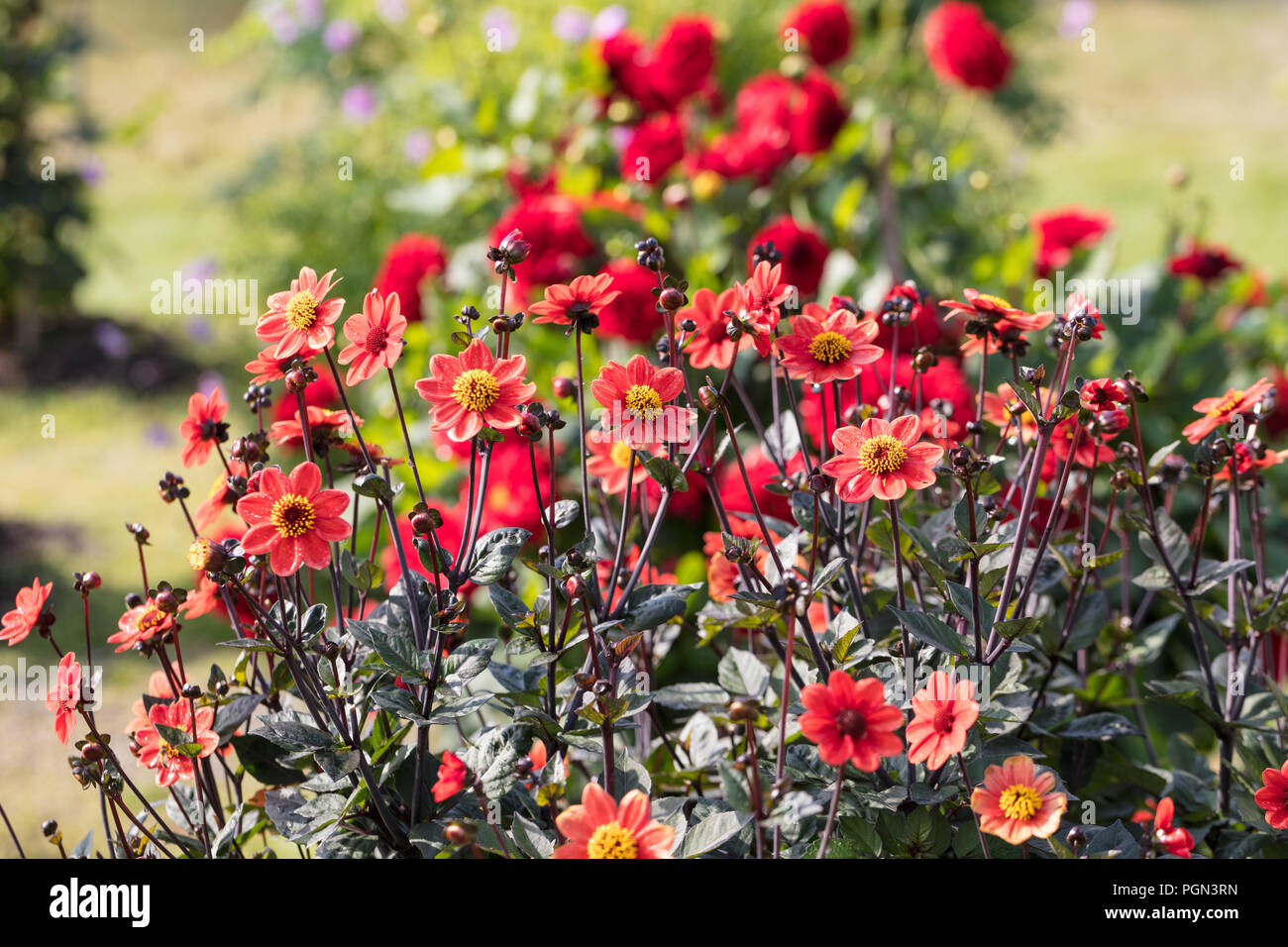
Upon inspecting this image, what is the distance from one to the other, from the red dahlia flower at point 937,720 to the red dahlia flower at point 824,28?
5.52 feet

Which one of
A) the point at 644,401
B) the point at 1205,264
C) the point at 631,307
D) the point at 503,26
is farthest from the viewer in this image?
the point at 503,26

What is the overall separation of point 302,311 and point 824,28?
1623mm

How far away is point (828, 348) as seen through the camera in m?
0.66

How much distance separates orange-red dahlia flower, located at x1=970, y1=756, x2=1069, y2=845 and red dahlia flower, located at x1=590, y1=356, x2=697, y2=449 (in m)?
0.25

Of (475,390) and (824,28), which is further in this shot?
(824,28)

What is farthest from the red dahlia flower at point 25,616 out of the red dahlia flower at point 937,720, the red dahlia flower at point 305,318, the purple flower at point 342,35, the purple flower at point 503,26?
the purple flower at point 342,35

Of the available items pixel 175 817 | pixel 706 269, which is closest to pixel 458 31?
pixel 706 269

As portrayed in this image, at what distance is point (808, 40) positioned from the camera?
201cm

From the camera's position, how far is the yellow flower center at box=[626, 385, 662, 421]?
25.0 inches

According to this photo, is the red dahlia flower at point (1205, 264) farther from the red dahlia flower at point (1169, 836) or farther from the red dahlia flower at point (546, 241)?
the red dahlia flower at point (1169, 836)

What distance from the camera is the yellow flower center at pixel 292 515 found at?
59 cm

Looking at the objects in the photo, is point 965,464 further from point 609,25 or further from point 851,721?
point 609,25

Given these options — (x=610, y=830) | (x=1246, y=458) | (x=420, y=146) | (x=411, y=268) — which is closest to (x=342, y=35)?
(x=420, y=146)

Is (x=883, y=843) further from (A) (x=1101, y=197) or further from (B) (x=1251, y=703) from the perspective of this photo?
(A) (x=1101, y=197)
